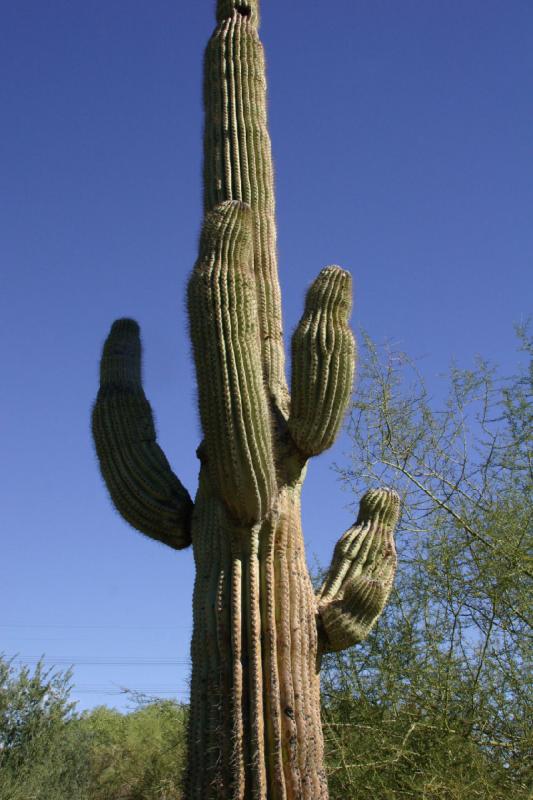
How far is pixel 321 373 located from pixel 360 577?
1114mm

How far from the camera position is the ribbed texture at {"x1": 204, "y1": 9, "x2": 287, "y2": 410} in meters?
5.16

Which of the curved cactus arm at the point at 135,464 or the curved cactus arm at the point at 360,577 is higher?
the curved cactus arm at the point at 135,464

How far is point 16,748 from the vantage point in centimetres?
1090

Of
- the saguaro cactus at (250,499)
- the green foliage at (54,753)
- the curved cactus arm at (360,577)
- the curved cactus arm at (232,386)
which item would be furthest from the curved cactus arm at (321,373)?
the green foliage at (54,753)

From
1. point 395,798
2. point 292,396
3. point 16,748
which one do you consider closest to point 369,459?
point 395,798

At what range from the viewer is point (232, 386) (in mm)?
4215

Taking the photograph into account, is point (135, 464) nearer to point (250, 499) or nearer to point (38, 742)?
point (250, 499)

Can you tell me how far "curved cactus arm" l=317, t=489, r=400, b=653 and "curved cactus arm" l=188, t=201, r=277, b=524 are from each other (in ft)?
2.27

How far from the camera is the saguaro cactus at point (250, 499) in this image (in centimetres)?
397

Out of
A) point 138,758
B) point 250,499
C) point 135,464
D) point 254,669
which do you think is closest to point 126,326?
point 135,464

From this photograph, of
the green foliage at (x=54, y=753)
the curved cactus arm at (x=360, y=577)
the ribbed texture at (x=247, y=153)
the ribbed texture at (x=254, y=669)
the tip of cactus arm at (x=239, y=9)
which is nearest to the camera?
the ribbed texture at (x=254, y=669)

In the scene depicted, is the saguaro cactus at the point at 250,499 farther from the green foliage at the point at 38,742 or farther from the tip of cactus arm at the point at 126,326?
the green foliage at the point at 38,742

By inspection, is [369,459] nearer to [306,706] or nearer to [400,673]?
[400,673]

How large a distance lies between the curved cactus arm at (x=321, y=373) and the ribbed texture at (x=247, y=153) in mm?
354
